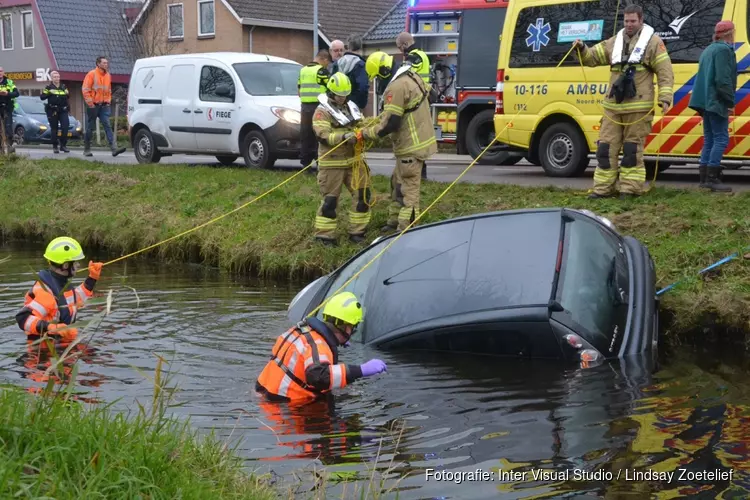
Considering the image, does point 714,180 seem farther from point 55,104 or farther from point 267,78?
point 55,104

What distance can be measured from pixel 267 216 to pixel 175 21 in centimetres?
3169

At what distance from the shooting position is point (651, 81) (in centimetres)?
1009

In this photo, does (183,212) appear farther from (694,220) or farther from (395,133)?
(694,220)

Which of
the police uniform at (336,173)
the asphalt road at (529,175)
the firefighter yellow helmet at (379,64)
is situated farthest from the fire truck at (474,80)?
the police uniform at (336,173)

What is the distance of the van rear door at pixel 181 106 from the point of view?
1697cm

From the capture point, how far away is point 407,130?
33.5ft

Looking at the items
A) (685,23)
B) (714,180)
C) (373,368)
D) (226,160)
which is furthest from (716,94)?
(226,160)

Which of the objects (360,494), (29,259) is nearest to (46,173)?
(29,259)

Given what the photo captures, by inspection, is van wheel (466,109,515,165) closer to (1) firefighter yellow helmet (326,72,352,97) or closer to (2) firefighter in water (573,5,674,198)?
(2) firefighter in water (573,5,674,198)

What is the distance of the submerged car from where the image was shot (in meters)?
5.97

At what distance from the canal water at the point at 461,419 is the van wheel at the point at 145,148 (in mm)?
10045

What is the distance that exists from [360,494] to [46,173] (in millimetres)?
13428

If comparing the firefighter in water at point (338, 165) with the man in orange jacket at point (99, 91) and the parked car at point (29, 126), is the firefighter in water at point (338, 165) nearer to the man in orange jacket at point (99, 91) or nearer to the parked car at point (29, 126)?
the man in orange jacket at point (99, 91)

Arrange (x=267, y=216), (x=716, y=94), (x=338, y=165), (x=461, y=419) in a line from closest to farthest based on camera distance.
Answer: (x=461, y=419)
(x=716, y=94)
(x=338, y=165)
(x=267, y=216)
